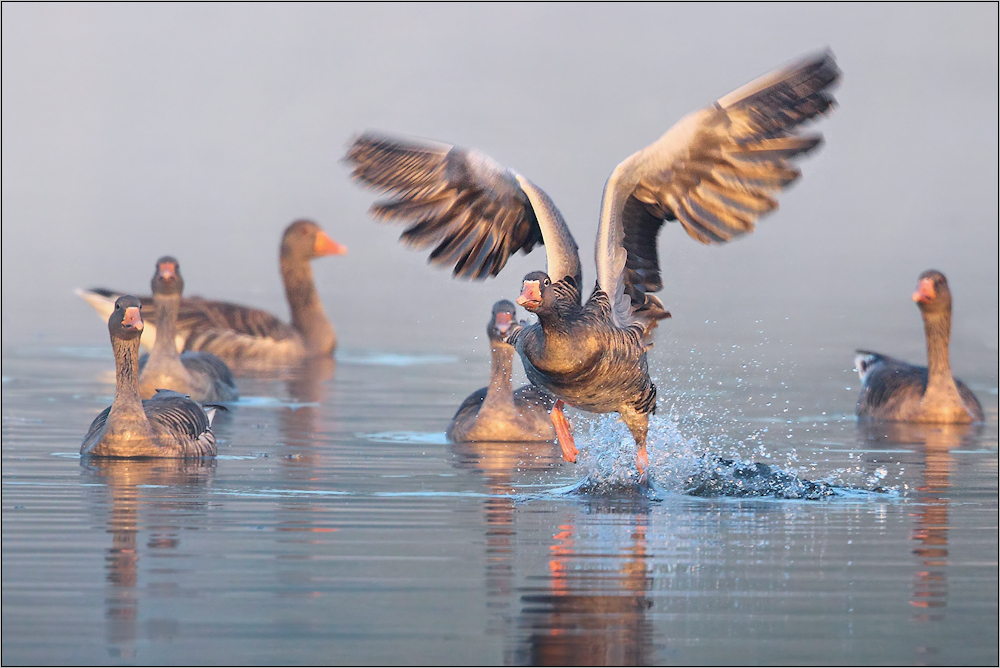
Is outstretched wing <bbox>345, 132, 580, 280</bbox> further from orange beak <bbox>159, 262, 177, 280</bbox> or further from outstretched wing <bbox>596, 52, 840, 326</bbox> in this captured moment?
orange beak <bbox>159, 262, 177, 280</bbox>

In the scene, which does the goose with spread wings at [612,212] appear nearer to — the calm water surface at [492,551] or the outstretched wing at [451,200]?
the outstretched wing at [451,200]

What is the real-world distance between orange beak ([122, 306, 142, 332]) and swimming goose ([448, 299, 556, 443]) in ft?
8.62

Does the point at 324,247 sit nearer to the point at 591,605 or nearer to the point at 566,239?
the point at 566,239

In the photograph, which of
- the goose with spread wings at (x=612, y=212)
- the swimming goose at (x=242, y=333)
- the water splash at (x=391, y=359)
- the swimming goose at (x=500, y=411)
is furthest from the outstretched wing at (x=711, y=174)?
the swimming goose at (x=242, y=333)

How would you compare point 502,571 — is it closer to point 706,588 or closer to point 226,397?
point 706,588

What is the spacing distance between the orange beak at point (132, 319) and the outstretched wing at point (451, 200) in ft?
6.90

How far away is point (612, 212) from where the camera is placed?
37.9 ft

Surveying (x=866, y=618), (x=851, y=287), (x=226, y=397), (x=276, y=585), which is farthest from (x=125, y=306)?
(x=851, y=287)

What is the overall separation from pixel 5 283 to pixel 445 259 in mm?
22428

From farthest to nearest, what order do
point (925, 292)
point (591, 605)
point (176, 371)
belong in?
1. point (925, 292)
2. point (176, 371)
3. point (591, 605)

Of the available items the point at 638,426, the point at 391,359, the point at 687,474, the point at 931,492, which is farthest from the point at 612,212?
the point at 391,359

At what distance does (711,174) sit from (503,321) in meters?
2.40

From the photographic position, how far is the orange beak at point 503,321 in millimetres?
13359

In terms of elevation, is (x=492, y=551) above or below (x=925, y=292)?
below
